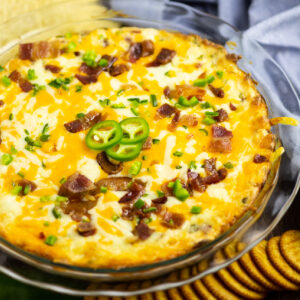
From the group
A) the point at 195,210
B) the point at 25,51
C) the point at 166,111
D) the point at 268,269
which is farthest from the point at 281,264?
the point at 25,51

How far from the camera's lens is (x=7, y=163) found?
4207mm

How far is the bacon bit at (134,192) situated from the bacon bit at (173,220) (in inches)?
12.1

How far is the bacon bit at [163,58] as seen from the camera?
4938mm

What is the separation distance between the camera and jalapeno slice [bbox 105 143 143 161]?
4.16m

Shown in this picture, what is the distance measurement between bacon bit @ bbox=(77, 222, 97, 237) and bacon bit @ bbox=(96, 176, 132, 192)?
38cm

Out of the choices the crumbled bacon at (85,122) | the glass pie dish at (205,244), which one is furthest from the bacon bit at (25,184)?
the crumbled bacon at (85,122)

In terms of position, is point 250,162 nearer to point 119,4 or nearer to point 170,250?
point 170,250

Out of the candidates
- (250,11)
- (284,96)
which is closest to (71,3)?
(250,11)

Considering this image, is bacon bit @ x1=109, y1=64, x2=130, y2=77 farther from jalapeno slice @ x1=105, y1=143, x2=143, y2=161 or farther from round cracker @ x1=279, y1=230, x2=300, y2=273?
round cracker @ x1=279, y1=230, x2=300, y2=273

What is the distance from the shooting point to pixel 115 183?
4.10m

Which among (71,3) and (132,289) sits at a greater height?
(71,3)

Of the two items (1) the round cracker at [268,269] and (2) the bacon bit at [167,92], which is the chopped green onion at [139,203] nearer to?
(1) the round cracker at [268,269]

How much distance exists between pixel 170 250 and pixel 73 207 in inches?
35.4

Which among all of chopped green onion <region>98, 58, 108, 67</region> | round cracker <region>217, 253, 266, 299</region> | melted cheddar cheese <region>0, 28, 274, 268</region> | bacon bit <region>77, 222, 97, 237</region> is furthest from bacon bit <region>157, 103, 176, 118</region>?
round cracker <region>217, 253, 266, 299</region>
